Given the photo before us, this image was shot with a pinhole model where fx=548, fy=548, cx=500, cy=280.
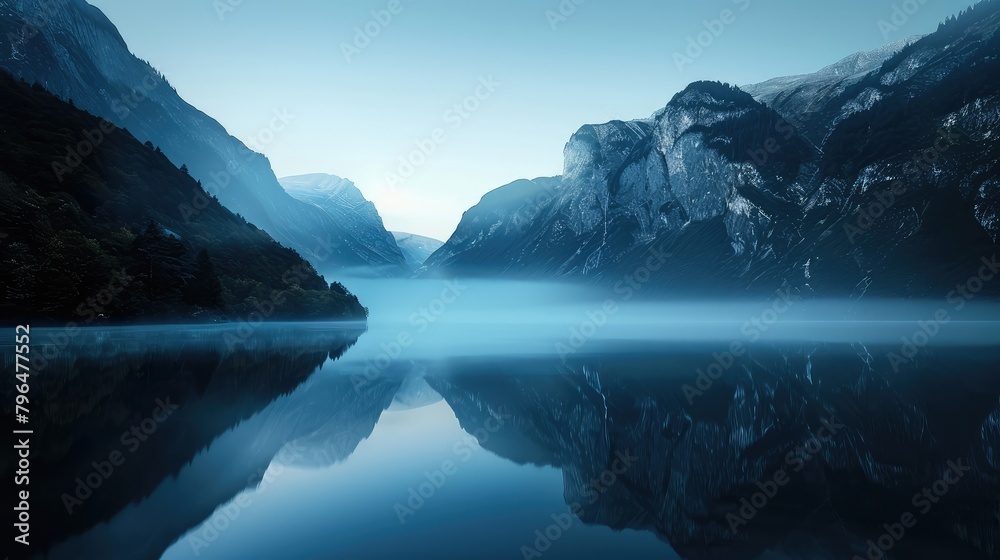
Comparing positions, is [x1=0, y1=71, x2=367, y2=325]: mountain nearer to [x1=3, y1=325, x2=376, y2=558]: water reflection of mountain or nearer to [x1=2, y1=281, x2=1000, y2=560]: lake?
[x1=3, y1=325, x2=376, y2=558]: water reflection of mountain

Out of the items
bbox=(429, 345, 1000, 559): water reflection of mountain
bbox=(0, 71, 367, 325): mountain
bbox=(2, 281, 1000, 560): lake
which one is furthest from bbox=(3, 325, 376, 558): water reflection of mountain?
bbox=(0, 71, 367, 325): mountain

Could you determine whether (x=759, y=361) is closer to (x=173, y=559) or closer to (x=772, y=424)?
(x=772, y=424)

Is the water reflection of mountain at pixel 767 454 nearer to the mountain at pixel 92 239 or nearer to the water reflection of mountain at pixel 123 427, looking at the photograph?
the water reflection of mountain at pixel 123 427

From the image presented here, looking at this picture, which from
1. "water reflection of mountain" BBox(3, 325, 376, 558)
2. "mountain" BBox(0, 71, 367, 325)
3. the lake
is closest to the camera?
the lake

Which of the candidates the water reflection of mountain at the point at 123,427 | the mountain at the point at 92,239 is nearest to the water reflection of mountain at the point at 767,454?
the water reflection of mountain at the point at 123,427

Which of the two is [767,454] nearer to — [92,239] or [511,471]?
[511,471]

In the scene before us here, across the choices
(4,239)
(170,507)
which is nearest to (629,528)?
(170,507)

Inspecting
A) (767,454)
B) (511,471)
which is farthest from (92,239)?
(767,454)
